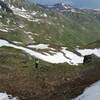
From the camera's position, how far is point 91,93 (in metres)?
28.2

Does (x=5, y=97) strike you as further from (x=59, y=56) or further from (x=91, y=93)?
(x=59, y=56)

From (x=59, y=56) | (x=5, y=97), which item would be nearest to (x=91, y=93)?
(x=5, y=97)

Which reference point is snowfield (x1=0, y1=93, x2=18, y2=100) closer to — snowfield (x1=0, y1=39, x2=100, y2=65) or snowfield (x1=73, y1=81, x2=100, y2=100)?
snowfield (x1=73, y1=81, x2=100, y2=100)

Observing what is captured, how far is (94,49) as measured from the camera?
144375 millimetres

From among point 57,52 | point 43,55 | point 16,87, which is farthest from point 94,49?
point 16,87

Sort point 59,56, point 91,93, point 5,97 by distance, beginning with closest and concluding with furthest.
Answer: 1. point 91,93
2. point 5,97
3. point 59,56

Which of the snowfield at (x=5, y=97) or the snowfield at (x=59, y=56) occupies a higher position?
the snowfield at (x=5, y=97)

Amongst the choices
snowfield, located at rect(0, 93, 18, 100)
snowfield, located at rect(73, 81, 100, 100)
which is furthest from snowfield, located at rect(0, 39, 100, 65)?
snowfield, located at rect(73, 81, 100, 100)

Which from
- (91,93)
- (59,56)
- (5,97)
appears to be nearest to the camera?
(91,93)

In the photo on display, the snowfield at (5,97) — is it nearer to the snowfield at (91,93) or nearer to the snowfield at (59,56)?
the snowfield at (91,93)

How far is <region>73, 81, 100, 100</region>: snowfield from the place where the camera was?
26789mm

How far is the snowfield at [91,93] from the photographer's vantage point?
2679cm

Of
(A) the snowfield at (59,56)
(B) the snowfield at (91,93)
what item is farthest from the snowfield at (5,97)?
(A) the snowfield at (59,56)

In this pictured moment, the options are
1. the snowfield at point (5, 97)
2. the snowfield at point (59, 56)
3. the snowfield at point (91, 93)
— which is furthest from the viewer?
the snowfield at point (59, 56)
